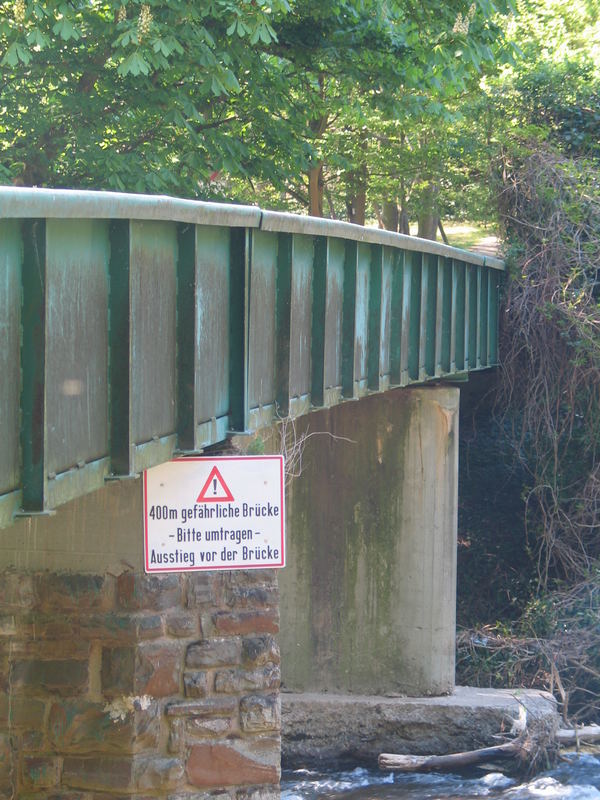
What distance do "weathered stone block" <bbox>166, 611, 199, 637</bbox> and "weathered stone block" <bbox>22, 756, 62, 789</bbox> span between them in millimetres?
1022

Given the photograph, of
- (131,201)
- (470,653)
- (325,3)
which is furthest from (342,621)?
(131,201)

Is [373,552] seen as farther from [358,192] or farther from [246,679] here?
[358,192]

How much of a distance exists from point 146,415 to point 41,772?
102 inches

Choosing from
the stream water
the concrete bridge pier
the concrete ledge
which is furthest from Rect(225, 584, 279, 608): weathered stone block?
the concrete ledge

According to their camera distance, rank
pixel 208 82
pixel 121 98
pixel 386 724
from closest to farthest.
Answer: pixel 208 82 < pixel 121 98 < pixel 386 724

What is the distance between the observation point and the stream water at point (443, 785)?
10641 mm

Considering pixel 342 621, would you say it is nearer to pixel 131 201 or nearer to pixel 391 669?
pixel 391 669

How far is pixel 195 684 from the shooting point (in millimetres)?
6379

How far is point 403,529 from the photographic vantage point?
11875mm

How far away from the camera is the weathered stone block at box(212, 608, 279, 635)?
6.48 m

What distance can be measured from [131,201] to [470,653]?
10.4m

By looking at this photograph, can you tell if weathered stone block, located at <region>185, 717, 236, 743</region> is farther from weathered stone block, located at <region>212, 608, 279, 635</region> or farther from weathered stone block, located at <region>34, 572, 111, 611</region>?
weathered stone block, located at <region>34, 572, 111, 611</region>

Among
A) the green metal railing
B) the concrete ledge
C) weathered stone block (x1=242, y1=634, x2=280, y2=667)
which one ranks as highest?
the green metal railing

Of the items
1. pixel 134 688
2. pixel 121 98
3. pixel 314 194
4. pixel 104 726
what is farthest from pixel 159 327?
pixel 314 194
